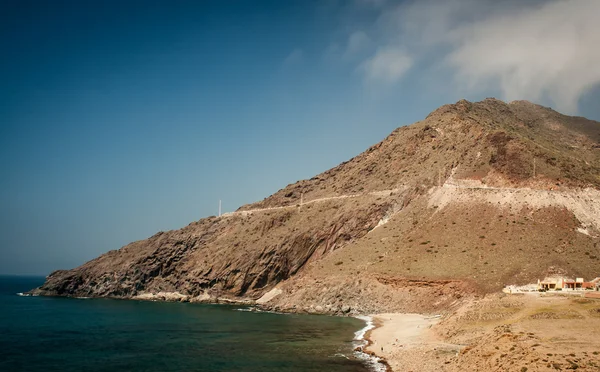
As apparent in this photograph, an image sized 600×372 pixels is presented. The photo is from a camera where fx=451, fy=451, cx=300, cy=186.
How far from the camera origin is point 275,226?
101m

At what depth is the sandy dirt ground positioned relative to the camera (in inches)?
917

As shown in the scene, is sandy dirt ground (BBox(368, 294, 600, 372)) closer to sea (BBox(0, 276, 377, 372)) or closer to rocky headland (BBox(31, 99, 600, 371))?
rocky headland (BBox(31, 99, 600, 371))

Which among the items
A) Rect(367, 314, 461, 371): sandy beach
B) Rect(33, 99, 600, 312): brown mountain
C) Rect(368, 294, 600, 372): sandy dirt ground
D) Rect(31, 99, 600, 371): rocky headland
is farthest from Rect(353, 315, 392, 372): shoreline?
Rect(33, 99, 600, 312): brown mountain

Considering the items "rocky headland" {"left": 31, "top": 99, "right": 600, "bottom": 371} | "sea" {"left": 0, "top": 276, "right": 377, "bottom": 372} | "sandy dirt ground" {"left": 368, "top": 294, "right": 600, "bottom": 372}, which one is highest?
"rocky headland" {"left": 31, "top": 99, "right": 600, "bottom": 371}

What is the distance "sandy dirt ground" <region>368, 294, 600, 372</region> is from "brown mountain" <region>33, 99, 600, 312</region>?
18.1m

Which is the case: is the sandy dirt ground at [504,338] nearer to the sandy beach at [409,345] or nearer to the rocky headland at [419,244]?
the sandy beach at [409,345]

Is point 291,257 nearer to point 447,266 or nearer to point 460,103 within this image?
point 447,266

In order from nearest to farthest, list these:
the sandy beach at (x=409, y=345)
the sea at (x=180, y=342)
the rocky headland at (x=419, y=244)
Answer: the sandy beach at (x=409, y=345), the sea at (x=180, y=342), the rocky headland at (x=419, y=244)

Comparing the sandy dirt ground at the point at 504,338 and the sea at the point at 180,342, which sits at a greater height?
the sandy dirt ground at the point at 504,338

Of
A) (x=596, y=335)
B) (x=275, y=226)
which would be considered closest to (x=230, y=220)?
(x=275, y=226)

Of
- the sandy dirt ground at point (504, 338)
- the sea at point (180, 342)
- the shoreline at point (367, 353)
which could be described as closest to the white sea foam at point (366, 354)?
the shoreline at point (367, 353)

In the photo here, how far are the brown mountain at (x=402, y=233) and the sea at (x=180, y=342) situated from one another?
12525 mm

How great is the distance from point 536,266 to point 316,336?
3188cm

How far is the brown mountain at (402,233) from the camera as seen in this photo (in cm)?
6344
